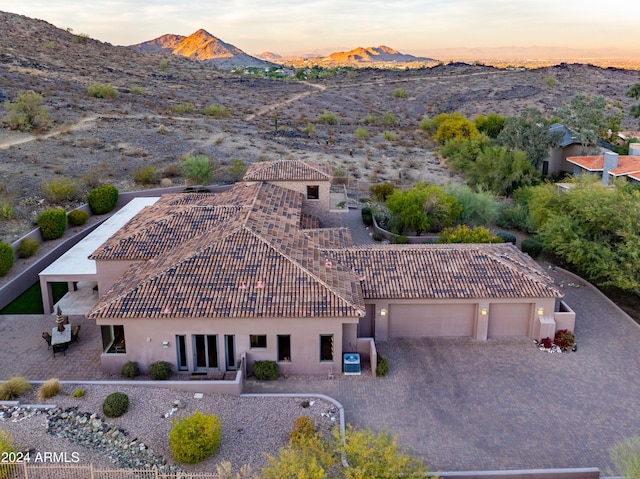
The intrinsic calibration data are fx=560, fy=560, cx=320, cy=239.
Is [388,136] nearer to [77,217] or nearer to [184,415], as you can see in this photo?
[77,217]

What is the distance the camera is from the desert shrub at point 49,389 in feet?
56.4

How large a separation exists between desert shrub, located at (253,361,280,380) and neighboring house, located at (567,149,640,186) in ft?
92.5

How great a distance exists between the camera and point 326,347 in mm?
19812

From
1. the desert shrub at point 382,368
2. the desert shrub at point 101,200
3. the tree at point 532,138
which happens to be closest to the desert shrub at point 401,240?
the desert shrub at point 382,368

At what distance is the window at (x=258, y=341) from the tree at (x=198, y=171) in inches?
1076

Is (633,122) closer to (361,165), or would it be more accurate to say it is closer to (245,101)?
(361,165)

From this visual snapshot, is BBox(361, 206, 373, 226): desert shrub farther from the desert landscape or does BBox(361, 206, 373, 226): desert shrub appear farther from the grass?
the grass

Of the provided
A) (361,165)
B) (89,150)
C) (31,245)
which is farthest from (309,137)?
(31,245)

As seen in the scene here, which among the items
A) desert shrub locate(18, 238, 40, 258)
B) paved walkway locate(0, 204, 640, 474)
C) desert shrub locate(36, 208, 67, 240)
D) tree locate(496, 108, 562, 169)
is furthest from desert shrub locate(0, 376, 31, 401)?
tree locate(496, 108, 562, 169)

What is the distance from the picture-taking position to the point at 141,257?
76.3 feet

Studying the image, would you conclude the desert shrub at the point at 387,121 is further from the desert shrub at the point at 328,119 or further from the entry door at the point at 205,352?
the entry door at the point at 205,352

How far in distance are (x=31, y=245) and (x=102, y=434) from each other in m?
18.5

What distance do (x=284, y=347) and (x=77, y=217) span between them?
22.0 meters

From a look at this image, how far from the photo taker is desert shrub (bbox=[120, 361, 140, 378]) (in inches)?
754
